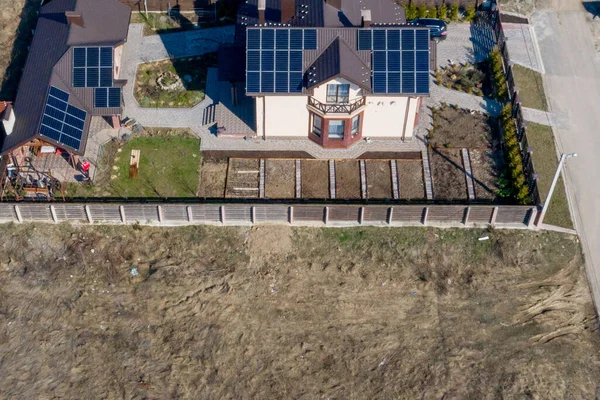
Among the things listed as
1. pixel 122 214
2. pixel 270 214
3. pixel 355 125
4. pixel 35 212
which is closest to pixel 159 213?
pixel 122 214

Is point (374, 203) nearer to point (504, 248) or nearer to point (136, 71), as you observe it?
point (504, 248)

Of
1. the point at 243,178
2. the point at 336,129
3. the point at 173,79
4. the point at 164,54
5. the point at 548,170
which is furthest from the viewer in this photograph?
the point at 164,54

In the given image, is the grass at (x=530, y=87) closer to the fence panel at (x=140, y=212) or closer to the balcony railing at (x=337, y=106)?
the balcony railing at (x=337, y=106)

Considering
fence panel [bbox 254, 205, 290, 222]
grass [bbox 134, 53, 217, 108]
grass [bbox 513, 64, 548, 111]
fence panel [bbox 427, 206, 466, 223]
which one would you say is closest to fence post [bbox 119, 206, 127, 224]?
fence panel [bbox 254, 205, 290, 222]

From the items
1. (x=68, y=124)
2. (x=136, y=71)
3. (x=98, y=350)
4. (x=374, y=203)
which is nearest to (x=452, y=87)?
(x=374, y=203)

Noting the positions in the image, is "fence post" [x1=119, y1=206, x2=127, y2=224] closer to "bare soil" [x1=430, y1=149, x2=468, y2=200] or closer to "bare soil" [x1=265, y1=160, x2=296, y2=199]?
"bare soil" [x1=265, y1=160, x2=296, y2=199]

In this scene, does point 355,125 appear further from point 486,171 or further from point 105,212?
point 105,212
